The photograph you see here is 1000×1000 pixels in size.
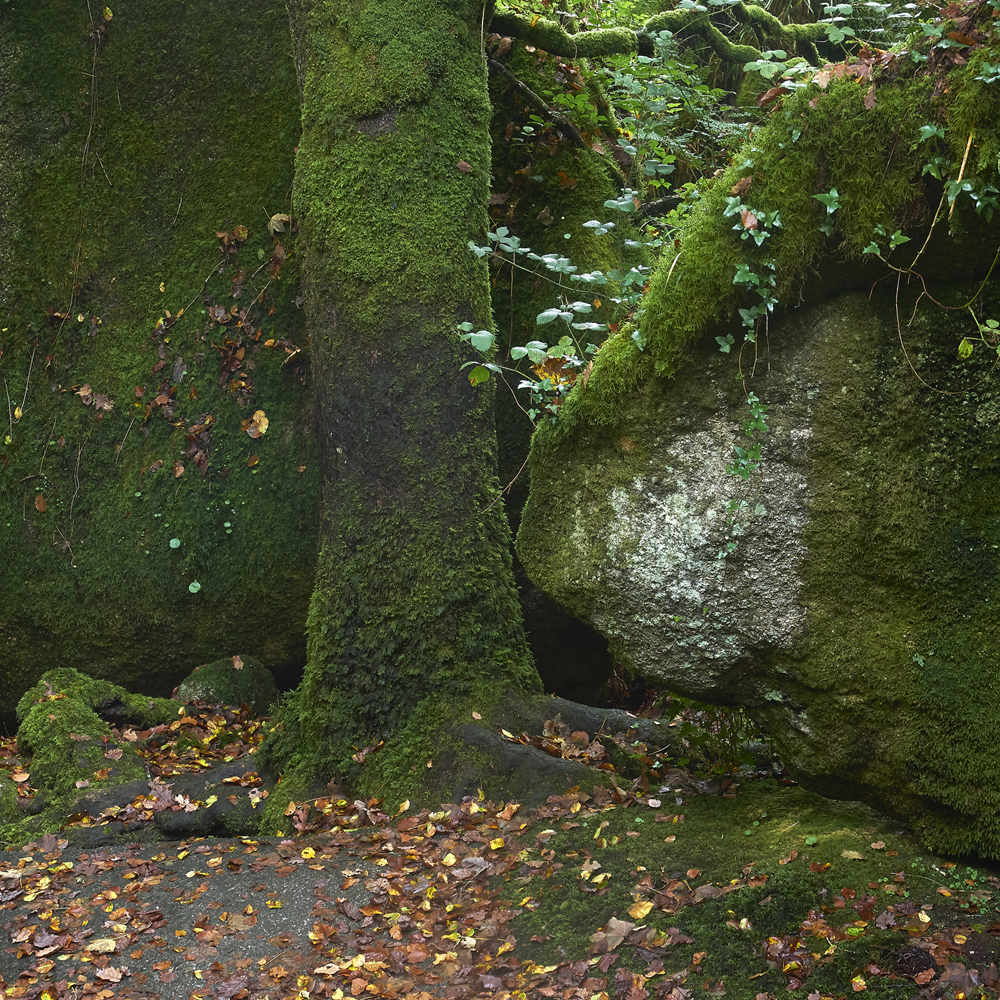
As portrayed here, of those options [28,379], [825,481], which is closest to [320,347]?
[825,481]

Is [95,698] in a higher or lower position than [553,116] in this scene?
lower

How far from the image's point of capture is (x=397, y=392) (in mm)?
4785

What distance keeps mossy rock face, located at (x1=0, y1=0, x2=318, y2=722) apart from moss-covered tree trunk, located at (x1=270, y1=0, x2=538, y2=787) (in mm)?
1682

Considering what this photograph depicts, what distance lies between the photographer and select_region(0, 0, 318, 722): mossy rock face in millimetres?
6594

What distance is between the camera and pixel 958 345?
318cm

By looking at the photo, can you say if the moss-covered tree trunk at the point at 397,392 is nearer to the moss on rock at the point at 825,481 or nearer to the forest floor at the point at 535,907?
the forest floor at the point at 535,907

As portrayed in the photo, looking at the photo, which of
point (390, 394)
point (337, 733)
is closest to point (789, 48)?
point (390, 394)

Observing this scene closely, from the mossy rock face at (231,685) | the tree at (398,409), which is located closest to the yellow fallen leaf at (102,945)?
the tree at (398,409)

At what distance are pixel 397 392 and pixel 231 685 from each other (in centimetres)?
281

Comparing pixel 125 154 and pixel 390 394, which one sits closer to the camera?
pixel 390 394

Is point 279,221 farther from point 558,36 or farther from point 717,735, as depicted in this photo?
point 717,735

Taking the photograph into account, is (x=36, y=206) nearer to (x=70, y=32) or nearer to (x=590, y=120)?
(x=70, y=32)

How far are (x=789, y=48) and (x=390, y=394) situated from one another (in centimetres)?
763

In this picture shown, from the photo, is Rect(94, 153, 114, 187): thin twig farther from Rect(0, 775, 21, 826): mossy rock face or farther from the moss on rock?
the moss on rock
